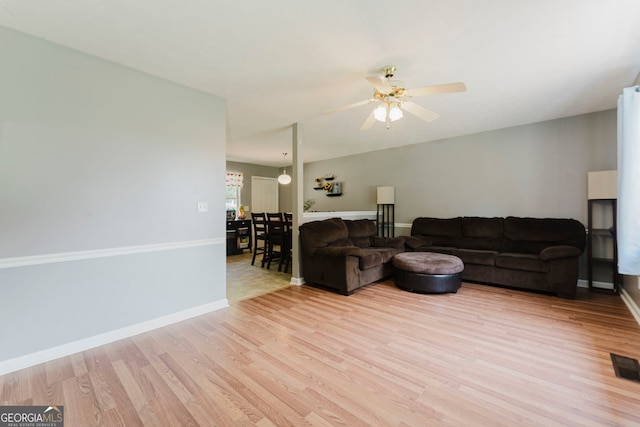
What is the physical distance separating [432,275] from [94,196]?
3854 mm

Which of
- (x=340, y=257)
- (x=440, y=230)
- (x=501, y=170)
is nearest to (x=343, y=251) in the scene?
(x=340, y=257)

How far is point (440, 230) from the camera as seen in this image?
187 inches

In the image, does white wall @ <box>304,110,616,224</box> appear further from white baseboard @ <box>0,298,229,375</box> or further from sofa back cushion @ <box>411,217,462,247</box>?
white baseboard @ <box>0,298,229,375</box>

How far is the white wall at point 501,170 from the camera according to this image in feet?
12.5

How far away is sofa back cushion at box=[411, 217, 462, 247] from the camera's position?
15.1ft

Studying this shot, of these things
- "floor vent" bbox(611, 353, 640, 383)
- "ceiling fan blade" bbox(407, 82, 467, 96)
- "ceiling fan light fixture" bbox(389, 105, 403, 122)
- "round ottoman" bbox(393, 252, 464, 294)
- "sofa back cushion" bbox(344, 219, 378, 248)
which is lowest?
"floor vent" bbox(611, 353, 640, 383)

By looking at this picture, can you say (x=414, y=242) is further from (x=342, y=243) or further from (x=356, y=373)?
(x=356, y=373)

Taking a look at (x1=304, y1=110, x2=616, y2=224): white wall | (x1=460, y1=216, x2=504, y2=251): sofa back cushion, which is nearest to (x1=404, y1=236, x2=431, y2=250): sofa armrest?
(x1=460, y1=216, x2=504, y2=251): sofa back cushion

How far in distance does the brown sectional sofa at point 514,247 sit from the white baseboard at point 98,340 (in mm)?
3499

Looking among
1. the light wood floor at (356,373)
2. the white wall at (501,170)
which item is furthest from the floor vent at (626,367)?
the white wall at (501,170)

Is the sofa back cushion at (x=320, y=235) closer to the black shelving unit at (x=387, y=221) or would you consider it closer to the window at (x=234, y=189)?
the black shelving unit at (x=387, y=221)

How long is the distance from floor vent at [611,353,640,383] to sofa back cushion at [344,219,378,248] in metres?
3.13

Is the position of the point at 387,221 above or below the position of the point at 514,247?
above

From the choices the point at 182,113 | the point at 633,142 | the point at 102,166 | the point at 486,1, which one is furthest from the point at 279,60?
the point at 633,142
